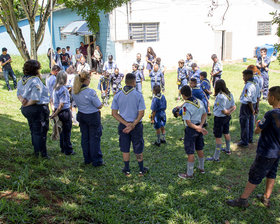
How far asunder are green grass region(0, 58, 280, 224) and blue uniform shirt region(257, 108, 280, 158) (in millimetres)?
965

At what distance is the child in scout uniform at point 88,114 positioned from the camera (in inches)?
192

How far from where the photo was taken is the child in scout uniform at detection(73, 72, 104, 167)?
192 inches

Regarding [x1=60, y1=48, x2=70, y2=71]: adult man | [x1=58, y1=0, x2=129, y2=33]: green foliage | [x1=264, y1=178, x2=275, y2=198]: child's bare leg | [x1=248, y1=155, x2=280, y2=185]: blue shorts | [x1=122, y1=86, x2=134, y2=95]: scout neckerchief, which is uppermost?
[x1=58, y1=0, x2=129, y2=33]: green foliage

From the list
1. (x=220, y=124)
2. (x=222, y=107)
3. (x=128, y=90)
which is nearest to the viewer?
(x=128, y=90)

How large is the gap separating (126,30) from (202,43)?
604 cm

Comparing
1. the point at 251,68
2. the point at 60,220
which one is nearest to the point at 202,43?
the point at 251,68

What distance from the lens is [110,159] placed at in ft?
19.7

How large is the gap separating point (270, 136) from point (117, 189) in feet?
8.41

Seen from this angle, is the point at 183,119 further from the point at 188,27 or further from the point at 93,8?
the point at 188,27

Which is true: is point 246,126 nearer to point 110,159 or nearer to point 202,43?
point 110,159

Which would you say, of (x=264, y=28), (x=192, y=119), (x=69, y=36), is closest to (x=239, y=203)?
(x=192, y=119)

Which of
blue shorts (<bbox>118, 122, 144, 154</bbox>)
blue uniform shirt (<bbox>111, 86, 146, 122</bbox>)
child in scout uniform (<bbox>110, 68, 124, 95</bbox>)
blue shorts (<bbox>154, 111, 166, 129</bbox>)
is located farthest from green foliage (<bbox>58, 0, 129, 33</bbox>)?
child in scout uniform (<bbox>110, 68, 124, 95</bbox>)

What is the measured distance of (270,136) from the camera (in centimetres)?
389

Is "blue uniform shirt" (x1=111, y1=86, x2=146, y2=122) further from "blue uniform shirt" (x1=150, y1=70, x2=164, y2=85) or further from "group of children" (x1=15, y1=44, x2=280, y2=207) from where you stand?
"blue uniform shirt" (x1=150, y1=70, x2=164, y2=85)
